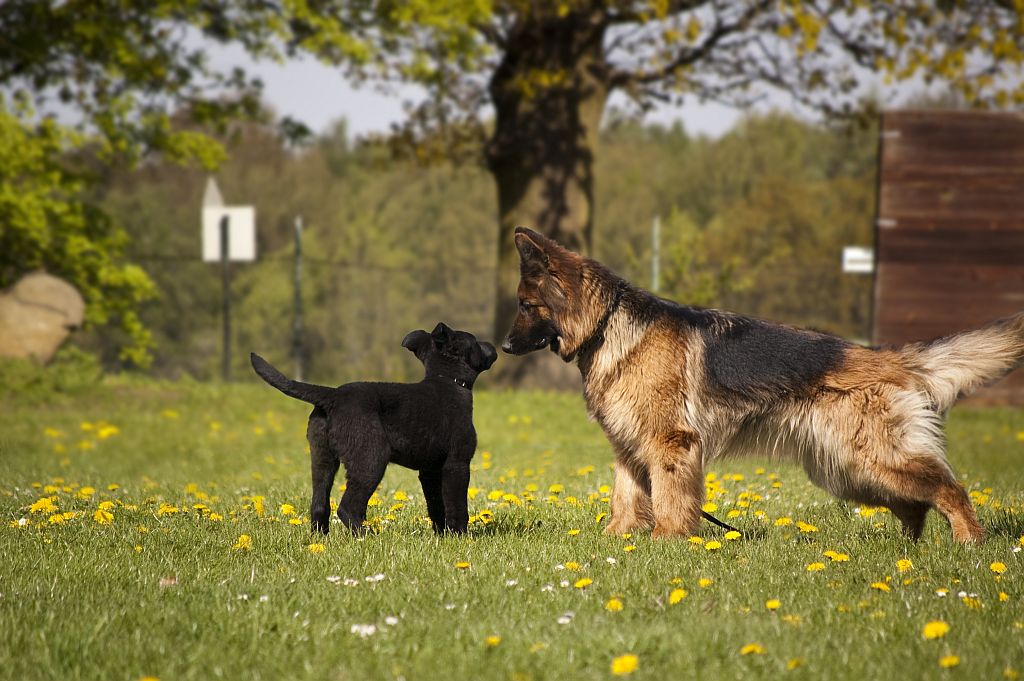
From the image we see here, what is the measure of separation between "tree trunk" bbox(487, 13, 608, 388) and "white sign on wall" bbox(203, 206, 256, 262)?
17.2 ft

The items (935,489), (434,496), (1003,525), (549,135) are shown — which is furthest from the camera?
(549,135)

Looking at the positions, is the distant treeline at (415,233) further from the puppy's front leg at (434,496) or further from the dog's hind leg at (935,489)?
the puppy's front leg at (434,496)

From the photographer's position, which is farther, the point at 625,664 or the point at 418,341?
the point at 418,341

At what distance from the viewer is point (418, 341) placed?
5.85 m

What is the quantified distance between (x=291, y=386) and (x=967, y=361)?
3.76m

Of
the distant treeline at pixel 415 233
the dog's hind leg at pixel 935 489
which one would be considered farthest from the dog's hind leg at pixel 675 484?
the distant treeline at pixel 415 233

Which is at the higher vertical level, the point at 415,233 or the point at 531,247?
the point at 415,233

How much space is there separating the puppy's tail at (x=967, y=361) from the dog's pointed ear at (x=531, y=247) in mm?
2181

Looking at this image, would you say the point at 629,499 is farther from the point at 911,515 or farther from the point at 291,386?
the point at 291,386

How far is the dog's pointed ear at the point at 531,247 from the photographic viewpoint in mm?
5836

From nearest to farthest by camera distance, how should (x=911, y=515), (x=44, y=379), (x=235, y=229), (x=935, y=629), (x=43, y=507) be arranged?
(x=935, y=629) < (x=911, y=515) < (x=43, y=507) < (x=44, y=379) < (x=235, y=229)

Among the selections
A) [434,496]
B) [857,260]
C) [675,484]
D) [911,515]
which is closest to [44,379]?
[434,496]

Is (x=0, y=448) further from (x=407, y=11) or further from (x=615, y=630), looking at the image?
(x=615, y=630)

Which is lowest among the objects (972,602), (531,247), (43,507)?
(43,507)
